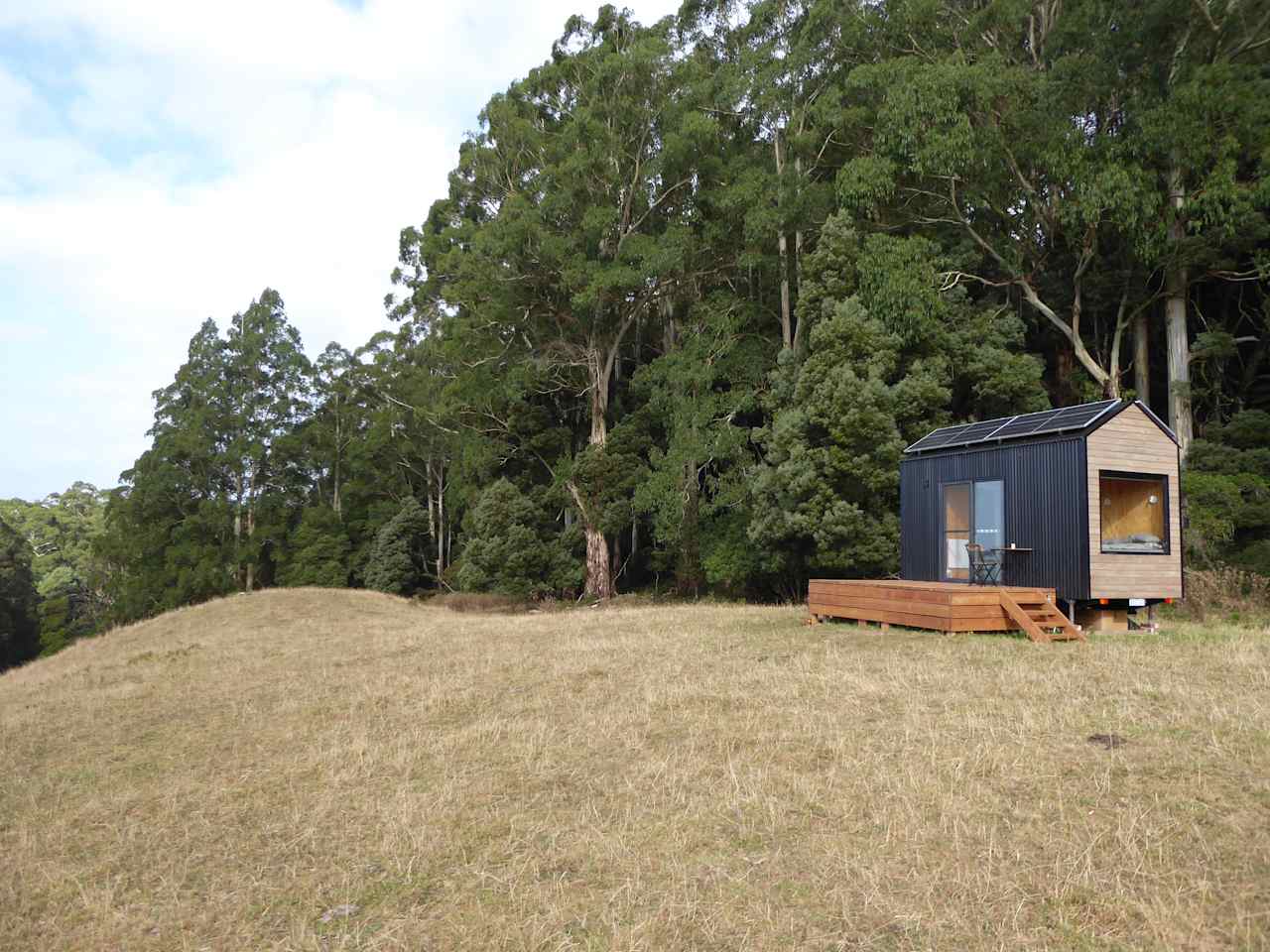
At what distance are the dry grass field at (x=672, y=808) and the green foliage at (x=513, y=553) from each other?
19.9 m

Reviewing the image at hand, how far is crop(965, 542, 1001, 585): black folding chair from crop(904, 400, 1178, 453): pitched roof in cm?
198

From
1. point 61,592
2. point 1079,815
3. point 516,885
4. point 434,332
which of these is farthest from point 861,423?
point 61,592

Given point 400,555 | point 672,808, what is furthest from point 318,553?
point 672,808

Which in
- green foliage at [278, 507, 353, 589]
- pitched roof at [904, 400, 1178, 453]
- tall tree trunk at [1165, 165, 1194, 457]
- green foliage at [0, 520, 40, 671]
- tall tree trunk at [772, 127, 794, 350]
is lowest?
green foliage at [0, 520, 40, 671]

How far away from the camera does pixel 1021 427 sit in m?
14.9

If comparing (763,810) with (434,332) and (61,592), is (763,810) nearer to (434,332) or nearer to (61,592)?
(434,332)

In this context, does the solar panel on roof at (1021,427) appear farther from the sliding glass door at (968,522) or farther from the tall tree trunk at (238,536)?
the tall tree trunk at (238,536)

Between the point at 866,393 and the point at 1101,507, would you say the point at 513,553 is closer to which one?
the point at 866,393

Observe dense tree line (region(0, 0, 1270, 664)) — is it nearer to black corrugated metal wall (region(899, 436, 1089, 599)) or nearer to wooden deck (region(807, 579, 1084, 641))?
black corrugated metal wall (region(899, 436, 1089, 599))

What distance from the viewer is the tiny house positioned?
1346 centimetres

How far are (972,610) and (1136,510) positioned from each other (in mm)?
4290

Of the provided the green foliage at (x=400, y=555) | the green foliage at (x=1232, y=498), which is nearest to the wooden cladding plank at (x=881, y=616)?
the green foliage at (x=1232, y=498)

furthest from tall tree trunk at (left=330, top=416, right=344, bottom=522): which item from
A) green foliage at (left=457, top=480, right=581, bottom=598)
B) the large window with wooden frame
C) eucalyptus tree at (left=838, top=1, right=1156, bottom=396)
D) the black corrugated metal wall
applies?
the large window with wooden frame

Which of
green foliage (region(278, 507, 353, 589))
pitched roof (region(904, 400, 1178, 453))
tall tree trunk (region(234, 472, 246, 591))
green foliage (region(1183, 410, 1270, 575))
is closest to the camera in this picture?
pitched roof (region(904, 400, 1178, 453))
